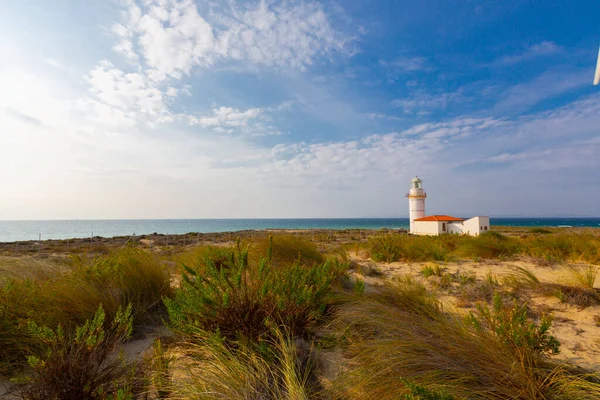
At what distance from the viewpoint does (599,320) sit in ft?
9.94

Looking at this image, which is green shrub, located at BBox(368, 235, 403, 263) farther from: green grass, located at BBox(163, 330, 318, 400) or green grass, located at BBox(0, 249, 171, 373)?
green grass, located at BBox(163, 330, 318, 400)

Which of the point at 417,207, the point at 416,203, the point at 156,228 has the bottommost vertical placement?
the point at 156,228

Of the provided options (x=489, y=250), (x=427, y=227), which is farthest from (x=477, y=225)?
(x=489, y=250)

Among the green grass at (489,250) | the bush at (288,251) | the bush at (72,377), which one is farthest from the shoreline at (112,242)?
the bush at (72,377)

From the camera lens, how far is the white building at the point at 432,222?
2302cm

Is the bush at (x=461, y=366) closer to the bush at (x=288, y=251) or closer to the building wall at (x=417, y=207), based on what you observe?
the bush at (x=288, y=251)

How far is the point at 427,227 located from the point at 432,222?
723mm

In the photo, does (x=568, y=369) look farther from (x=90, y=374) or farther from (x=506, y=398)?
(x=90, y=374)

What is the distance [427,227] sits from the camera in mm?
25562

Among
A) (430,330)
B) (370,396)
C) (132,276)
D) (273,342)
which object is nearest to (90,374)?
(273,342)

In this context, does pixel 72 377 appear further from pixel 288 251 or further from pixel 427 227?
pixel 427 227

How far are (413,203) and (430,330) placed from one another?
2797cm

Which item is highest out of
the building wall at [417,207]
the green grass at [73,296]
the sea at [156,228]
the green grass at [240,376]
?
the building wall at [417,207]

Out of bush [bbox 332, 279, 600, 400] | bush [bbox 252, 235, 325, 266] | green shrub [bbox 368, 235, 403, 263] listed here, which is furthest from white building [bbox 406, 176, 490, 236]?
bush [bbox 332, 279, 600, 400]
